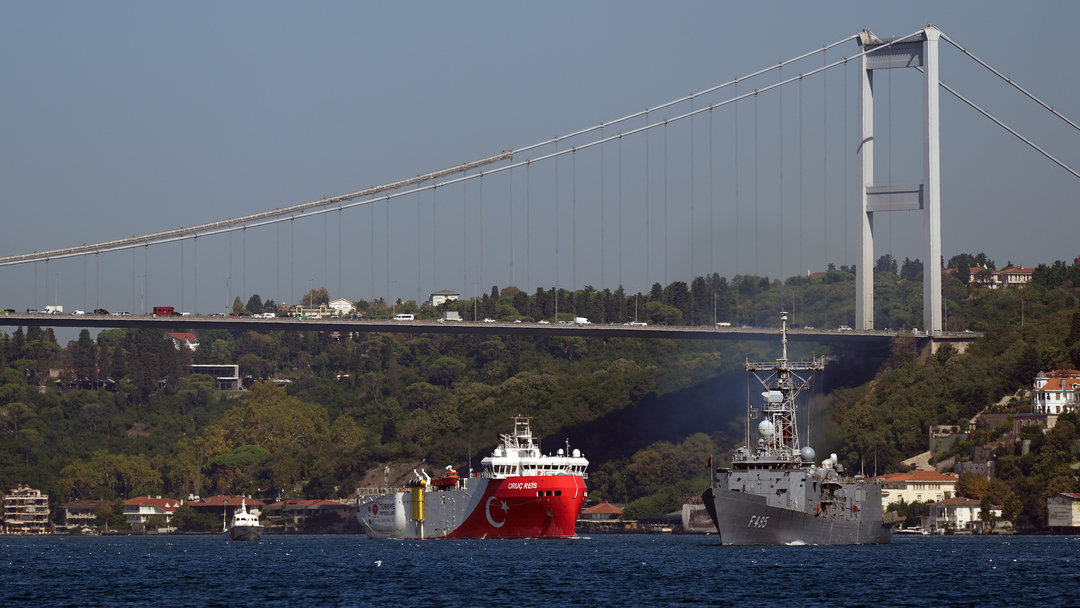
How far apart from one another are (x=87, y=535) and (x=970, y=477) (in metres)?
75.5

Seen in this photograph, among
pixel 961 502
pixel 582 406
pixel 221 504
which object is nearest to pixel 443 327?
pixel 582 406

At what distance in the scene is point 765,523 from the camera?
75.9 metres

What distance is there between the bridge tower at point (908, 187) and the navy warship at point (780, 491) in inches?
1482

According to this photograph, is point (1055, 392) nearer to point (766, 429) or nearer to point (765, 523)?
point (766, 429)

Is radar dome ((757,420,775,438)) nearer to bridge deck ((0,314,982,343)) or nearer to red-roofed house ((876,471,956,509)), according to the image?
bridge deck ((0,314,982,343))

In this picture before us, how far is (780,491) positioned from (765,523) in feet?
5.01

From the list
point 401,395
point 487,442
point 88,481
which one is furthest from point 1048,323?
point 88,481

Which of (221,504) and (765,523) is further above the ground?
(765,523)

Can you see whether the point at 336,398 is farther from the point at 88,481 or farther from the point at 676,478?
the point at 676,478

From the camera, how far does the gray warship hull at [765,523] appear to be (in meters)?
75.3

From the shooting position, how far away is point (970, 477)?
112000 mm

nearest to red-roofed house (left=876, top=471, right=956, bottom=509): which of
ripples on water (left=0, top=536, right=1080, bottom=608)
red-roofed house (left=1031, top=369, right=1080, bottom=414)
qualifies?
red-roofed house (left=1031, top=369, right=1080, bottom=414)

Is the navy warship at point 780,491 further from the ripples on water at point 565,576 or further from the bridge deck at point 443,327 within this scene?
the bridge deck at point 443,327

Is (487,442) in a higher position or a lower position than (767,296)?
lower
